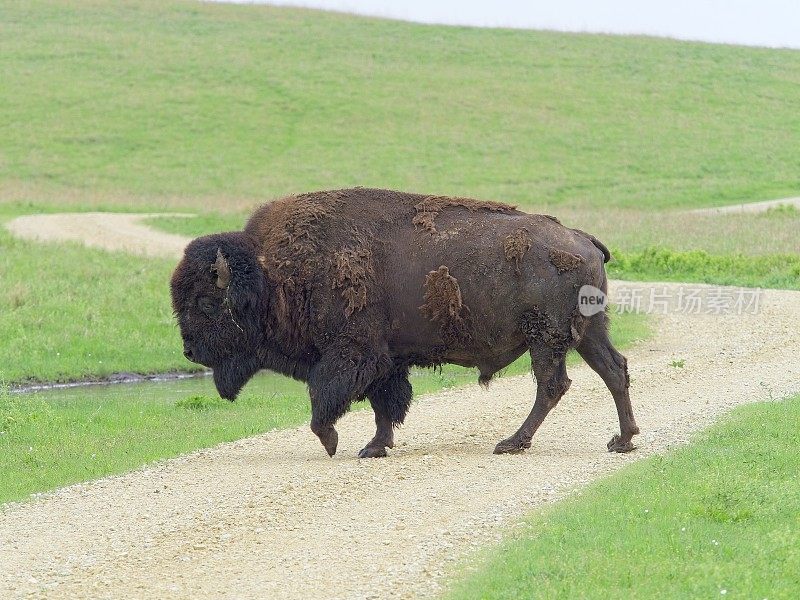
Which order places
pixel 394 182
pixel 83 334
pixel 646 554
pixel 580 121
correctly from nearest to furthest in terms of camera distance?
pixel 646 554
pixel 83 334
pixel 394 182
pixel 580 121

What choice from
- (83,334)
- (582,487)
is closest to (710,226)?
(83,334)

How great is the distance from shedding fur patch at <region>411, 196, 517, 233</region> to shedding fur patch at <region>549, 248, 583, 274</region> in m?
0.80

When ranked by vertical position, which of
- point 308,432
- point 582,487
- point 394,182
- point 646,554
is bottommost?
point 394,182

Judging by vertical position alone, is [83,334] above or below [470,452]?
below

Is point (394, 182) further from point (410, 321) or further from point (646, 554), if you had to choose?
point (646, 554)

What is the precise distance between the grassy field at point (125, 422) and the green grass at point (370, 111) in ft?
83.2

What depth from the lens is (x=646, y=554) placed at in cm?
723

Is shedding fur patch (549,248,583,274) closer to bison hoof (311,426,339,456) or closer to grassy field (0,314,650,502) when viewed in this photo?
bison hoof (311,426,339,456)

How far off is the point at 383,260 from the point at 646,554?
190 inches

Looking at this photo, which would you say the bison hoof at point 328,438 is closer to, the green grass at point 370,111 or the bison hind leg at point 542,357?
the bison hind leg at point 542,357

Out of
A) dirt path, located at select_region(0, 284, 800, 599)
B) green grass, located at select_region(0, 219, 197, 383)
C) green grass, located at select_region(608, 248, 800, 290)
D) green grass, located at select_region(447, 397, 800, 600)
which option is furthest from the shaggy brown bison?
green grass, located at select_region(608, 248, 800, 290)

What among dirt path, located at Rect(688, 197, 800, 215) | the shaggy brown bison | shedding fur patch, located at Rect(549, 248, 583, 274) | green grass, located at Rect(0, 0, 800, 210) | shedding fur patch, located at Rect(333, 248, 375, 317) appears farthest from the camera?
green grass, located at Rect(0, 0, 800, 210)

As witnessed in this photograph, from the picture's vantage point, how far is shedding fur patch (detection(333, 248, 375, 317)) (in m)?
11.2

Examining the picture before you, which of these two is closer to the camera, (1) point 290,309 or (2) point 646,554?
(2) point 646,554
